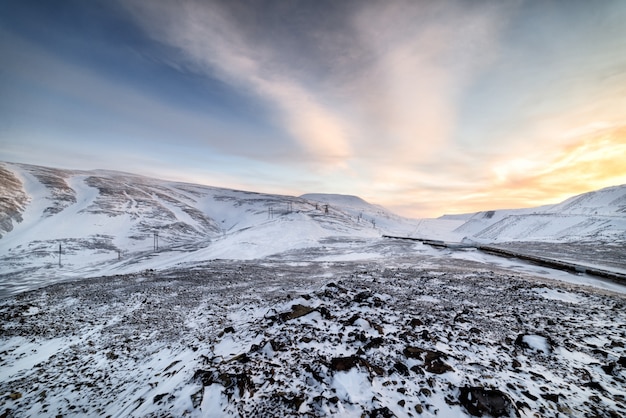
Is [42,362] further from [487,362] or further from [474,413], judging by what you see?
[487,362]

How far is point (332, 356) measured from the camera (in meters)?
6.18

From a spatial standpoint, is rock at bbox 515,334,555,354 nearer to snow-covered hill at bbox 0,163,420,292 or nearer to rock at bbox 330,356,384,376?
rock at bbox 330,356,384,376

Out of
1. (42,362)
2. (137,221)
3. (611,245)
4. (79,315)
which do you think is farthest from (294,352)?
(137,221)

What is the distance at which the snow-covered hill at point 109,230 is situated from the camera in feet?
153

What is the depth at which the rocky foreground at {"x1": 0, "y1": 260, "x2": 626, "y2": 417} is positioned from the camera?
15.1 ft

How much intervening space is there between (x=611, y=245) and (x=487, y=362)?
4844 centimetres

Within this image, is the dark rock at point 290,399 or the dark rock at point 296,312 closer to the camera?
the dark rock at point 290,399

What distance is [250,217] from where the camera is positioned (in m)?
114

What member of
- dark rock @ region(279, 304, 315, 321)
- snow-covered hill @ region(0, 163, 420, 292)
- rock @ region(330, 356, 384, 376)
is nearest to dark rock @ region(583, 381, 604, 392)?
rock @ region(330, 356, 384, 376)

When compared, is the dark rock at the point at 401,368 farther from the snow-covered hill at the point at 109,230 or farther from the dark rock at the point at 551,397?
the snow-covered hill at the point at 109,230

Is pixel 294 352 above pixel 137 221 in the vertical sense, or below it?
above

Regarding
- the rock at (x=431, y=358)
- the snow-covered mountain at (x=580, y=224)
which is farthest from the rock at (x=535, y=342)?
the snow-covered mountain at (x=580, y=224)

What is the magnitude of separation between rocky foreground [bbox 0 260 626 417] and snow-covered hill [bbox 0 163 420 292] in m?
33.0

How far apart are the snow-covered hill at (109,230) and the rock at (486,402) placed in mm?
40815
